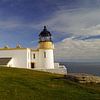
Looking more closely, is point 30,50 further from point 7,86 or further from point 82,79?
point 7,86

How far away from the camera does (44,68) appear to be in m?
A: 60.8

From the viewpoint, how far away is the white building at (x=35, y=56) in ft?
198

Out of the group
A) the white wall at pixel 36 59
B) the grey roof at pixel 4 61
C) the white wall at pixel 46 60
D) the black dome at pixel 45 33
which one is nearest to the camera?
the grey roof at pixel 4 61

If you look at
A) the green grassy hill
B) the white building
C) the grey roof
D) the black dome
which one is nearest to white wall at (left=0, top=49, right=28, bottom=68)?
the white building

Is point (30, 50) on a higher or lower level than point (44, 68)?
higher

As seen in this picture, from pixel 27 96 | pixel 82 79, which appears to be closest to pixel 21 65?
pixel 82 79

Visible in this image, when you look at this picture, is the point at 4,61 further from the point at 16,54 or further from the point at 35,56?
the point at 35,56

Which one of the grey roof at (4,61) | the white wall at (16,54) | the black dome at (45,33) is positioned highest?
the black dome at (45,33)

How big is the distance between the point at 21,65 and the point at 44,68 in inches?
198

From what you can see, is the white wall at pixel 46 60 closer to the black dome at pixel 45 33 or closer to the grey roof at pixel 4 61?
the black dome at pixel 45 33

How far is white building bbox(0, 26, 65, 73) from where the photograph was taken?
60.2m

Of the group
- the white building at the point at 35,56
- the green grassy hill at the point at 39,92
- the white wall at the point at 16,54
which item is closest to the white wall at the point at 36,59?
the white building at the point at 35,56

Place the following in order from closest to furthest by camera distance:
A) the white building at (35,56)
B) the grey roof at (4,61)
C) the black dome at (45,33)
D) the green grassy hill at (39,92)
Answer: the green grassy hill at (39,92) < the grey roof at (4,61) < the white building at (35,56) < the black dome at (45,33)

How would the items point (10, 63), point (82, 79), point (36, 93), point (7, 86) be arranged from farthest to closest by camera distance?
point (10, 63) < point (82, 79) < point (7, 86) < point (36, 93)
